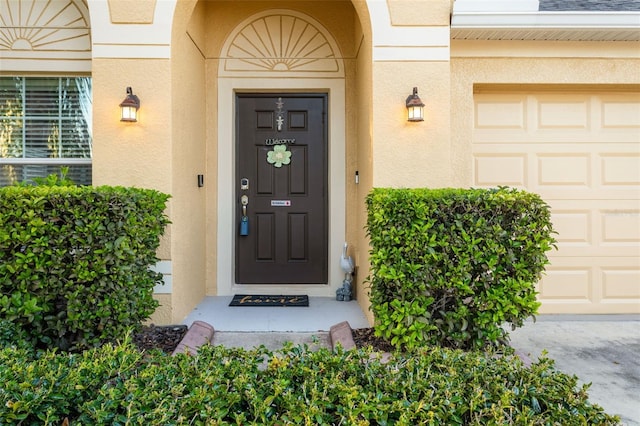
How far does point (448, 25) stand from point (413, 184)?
1.51m

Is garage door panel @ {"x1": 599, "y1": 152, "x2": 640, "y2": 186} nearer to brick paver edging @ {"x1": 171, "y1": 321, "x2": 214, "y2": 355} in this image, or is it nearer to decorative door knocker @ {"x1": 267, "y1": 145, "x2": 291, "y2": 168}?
decorative door knocker @ {"x1": 267, "y1": 145, "x2": 291, "y2": 168}

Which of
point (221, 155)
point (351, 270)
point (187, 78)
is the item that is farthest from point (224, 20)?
point (351, 270)

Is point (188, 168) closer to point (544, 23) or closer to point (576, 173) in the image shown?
point (544, 23)

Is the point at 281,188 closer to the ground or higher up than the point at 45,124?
closer to the ground

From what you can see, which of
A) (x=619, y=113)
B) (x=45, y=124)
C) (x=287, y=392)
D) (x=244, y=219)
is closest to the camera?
(x=287, y=392)

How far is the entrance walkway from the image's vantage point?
3.44 meters

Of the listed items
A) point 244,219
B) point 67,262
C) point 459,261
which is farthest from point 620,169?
point 67,262

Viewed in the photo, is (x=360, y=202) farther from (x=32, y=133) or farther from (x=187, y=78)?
(x=32, y=133)

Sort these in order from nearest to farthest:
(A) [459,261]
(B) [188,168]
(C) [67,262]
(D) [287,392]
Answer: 1. (D) [287,392]
2. (C) [67,262]
3. (A) [459,261]
4. (B) [188,168]

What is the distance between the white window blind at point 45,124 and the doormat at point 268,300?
6.68 feet

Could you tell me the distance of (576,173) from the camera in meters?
4.07

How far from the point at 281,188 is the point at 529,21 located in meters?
3.07

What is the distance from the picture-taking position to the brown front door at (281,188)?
15.1 feet

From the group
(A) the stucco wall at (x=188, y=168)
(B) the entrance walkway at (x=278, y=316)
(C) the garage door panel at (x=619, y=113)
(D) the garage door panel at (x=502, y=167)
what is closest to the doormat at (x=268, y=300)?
(B) the entrance walkway at (x=278, y=316)
